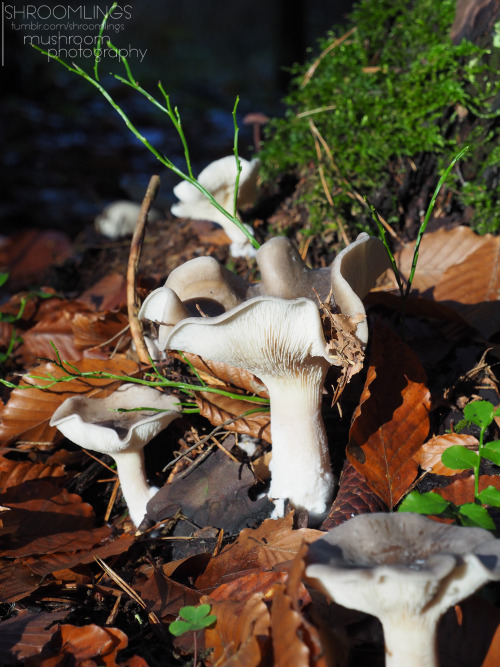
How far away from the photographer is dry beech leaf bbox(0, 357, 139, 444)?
268 cm

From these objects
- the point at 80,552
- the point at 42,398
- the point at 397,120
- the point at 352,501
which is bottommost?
the point at 80,552

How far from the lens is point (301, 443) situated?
208 cm

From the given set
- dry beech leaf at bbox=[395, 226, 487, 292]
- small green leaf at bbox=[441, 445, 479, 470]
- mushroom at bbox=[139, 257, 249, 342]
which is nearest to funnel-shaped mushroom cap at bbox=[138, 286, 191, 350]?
mushroom at bbox=[139, 257, 249, 342]

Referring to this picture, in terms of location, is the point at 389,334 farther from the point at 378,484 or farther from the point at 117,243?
the point at 117,243

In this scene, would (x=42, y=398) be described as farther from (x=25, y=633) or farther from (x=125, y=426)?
(x=25, y=633)

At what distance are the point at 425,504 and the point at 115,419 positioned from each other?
1469mm

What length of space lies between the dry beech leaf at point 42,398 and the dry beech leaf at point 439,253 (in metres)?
1.62

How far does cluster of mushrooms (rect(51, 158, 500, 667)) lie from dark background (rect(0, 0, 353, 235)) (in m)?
2.14

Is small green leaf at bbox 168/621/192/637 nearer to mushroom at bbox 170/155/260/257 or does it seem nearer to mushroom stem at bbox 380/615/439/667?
mushroom stem at bbox 380/615/439/667

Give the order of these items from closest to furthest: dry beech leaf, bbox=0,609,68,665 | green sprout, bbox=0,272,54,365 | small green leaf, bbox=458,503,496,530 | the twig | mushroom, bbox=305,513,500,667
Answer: mushroom, bbox=305,513,500,667 → small green leaf, bbox=458,503,496,530 → dry beech leaf, bbox=0,609,68,665 → the twig → green sprout, bbox=0,272,54,365

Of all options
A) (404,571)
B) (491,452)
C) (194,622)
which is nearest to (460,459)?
(491,452)

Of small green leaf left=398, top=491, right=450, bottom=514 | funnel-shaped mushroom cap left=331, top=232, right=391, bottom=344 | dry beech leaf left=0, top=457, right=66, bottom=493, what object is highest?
funnel-shaped mushroom cap left=331, top=232, right=391, bottom=344

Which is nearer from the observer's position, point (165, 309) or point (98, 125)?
point (165, 309)

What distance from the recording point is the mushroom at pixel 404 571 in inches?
46.4
